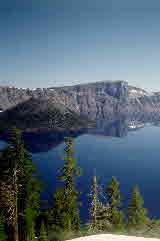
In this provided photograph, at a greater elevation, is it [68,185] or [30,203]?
[68,185]

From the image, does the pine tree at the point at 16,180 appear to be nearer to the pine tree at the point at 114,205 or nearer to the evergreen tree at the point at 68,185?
the evergreen tree at the point at 68,185

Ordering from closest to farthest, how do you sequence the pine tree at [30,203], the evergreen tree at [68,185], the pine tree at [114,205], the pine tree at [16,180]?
the pine tree at [16,180]
the pine tree at [30,203]
the evergreen tree at [68,185]
the pine tree at [114,205]

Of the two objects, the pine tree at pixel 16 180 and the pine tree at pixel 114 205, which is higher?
the pine tree at pixel 16 180

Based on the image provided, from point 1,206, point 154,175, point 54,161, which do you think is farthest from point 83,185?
point 1,206

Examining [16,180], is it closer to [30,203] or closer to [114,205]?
[30,203]

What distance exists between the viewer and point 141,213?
52.3 m

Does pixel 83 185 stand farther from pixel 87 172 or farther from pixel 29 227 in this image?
pixel 29 227

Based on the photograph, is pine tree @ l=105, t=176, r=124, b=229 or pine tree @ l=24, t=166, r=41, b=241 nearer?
pine tree @ l=24, t=166, r=41, b=241

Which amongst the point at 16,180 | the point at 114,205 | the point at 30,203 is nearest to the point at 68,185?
the point at 30,203

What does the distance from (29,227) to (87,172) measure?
129813mm

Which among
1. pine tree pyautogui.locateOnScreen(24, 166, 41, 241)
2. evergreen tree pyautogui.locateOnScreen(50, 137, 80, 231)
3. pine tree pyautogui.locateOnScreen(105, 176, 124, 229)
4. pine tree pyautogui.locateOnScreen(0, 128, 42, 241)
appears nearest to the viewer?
pine tree pyautogui.locateOnScreen(0, 128, 42, 241)

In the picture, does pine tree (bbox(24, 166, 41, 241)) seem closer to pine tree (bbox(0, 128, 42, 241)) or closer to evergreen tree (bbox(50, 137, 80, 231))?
pine tree (bbox(0, 128, 42, 241))

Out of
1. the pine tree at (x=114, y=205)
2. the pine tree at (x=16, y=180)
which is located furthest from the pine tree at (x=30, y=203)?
the pine tree at (x=114, y=205)

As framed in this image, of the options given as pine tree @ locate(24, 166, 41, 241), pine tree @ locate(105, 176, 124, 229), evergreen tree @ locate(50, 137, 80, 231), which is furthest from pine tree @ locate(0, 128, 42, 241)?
pine tree @ locate(105, 176, 124, 229)
